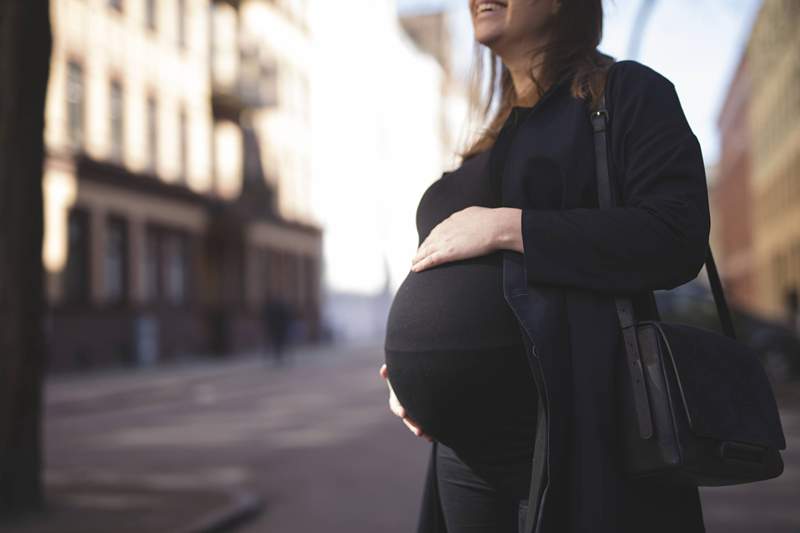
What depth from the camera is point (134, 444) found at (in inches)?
416

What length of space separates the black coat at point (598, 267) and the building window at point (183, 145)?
29.0m

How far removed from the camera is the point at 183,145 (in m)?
30.3

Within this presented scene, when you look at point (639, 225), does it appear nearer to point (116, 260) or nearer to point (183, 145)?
point (116, 260)

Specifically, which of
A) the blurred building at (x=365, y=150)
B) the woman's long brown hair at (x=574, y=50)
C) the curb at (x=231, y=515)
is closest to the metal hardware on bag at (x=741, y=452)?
the woman's long brown hair at (x=574, y=50)

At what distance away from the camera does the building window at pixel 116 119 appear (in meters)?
26.2

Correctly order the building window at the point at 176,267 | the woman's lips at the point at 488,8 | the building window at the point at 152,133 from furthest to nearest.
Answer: the building window at the point at 176,267 < the building window at the point at 152,133 < the woman's lips at the point at 488,8

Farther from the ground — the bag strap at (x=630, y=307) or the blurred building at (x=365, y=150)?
the blurred building at (x=365, y=150)

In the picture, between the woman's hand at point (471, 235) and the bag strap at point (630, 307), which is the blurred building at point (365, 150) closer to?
the woman's hand at point (471, 235)

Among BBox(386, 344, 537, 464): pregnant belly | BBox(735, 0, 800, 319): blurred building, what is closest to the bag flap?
BBox(386, 344, 537, 464): pregnant belly

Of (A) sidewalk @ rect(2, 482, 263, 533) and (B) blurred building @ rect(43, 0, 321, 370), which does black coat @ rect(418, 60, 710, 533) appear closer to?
(A) sidewalk @ rect(2, 482, 263, 533)

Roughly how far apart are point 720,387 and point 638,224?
1.01 ft

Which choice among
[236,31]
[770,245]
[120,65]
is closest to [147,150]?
[120,65]

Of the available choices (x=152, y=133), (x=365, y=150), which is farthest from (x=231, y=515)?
(x=365, y=150)

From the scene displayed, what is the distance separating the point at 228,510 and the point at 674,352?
17.7ft
